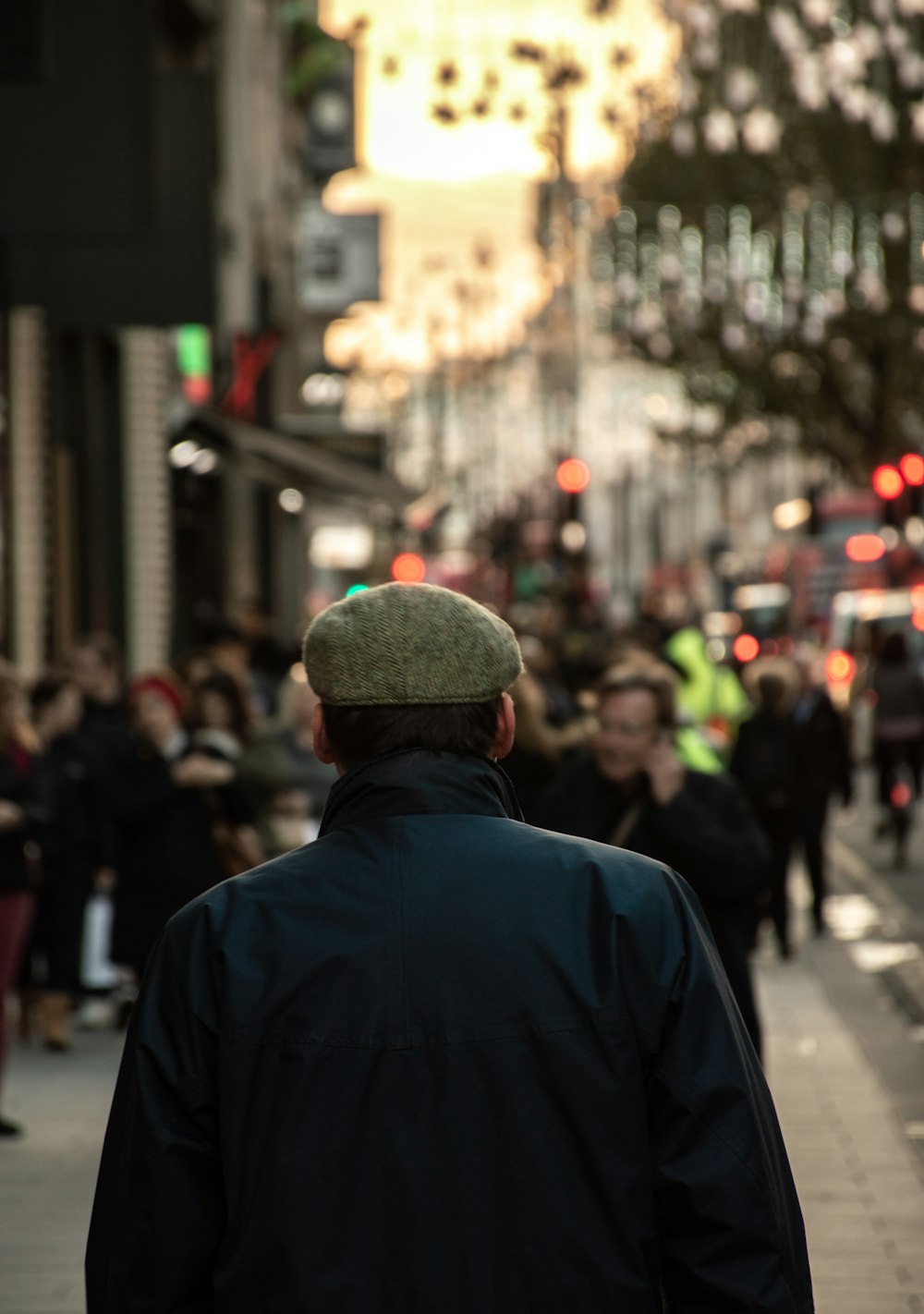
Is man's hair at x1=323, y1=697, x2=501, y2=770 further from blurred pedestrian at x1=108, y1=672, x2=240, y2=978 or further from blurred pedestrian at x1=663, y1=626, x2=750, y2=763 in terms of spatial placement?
blurred pedestrian at x1=663, y1=626, x2=750, y2=763

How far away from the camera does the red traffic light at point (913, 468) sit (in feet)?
84.1

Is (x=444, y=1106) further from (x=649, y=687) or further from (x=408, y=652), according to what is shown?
(x=649, y=687)

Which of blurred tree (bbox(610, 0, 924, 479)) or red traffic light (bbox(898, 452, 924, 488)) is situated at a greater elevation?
blurred tree (bbox(610, 0, 924, 479))

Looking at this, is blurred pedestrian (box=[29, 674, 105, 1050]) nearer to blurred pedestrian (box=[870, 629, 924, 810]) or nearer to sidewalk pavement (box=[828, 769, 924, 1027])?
sidewalk pavement (box=[828, 769, 924, 1027])

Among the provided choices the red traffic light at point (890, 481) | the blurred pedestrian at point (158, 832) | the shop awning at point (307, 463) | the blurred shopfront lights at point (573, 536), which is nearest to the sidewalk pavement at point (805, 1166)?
the blurred pedestrian at point (158, 832)

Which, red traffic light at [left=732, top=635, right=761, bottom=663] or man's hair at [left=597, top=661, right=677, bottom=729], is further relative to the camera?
red traffic light at [left=732, top=635, right=761, bottom=663]

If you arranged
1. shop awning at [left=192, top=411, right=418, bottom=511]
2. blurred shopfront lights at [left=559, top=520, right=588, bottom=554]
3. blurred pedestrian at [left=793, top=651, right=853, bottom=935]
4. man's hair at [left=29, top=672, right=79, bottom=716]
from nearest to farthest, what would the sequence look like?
man's hair at [left=29, top=672, right=79, bottom=716], blurred pedestrian at [left=793, top=651, right=853, bottom=935], shop awning at [left=192, top=411, right=418, bottom=511], blurred shopfront lights at [left=559, top=520, right=588, bottom=554]

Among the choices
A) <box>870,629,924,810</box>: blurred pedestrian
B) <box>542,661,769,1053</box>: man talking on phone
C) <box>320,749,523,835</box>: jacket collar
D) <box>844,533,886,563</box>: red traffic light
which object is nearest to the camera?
<box>320,749,523,835</box>: jacket collar

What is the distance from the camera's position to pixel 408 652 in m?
2.92

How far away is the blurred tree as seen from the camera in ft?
130

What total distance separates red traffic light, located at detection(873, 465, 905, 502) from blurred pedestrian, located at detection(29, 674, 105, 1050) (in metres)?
16.2

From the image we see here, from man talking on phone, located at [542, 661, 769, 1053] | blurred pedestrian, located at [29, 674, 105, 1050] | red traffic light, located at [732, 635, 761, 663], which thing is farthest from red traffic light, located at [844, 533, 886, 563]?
man talking on phone, located at [542, 661, 769, 1053]

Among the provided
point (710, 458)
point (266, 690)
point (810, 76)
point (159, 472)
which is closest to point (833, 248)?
point (810, 76)

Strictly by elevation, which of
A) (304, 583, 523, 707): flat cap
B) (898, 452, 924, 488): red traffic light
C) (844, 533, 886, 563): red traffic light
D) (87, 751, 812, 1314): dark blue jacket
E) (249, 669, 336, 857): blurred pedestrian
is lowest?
(844, 533, 886, 563): red traffic light
